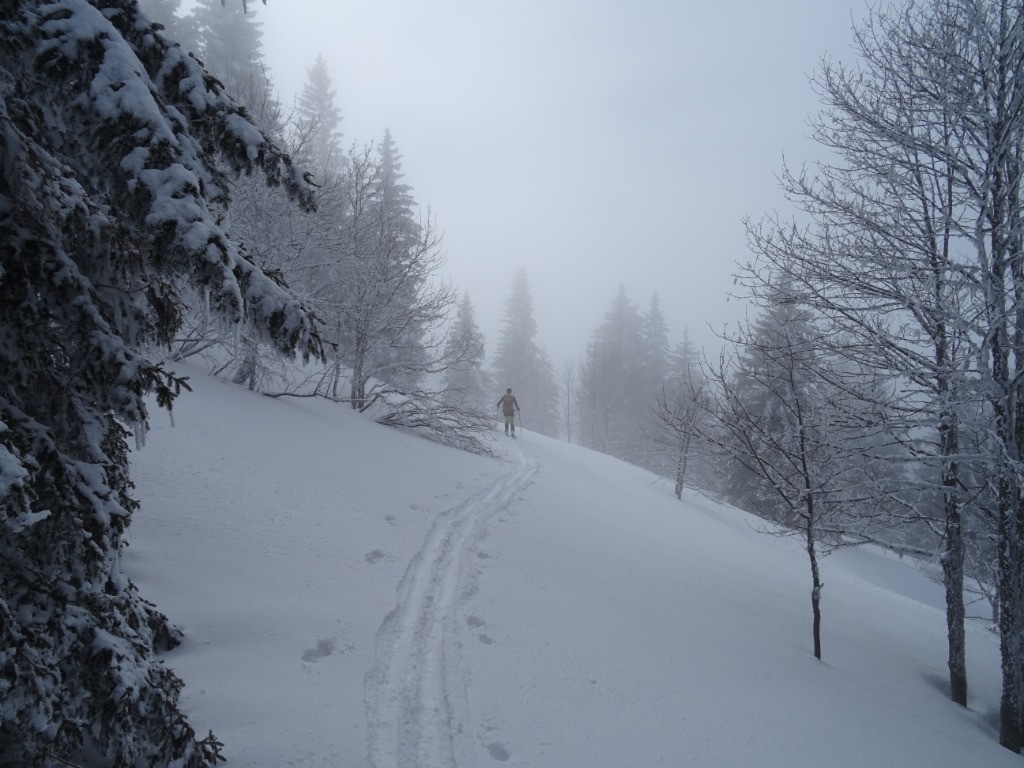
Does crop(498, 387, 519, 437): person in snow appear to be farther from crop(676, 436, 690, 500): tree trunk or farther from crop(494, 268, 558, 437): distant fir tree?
crop(494, 268, 558, 437): distant fir tree

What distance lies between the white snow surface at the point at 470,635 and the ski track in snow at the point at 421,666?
0.07 ft

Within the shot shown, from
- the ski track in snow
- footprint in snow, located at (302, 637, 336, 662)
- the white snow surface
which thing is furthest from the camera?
→ footprint in snow, located at (302, 637, 336, 662)

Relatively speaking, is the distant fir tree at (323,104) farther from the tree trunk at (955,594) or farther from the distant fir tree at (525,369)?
the tree trunk at (955,594)

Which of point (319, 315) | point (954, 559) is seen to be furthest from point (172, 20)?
point (954, 559)

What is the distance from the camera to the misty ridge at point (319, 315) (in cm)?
229

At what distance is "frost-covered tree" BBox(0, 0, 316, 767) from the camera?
2.17m

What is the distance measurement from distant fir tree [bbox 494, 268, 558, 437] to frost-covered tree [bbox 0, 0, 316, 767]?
37550 mm

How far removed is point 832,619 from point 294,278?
1260 cm

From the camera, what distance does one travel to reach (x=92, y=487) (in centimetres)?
245

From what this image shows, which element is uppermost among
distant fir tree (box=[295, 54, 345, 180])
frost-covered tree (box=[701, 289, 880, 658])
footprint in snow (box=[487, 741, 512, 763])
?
distant fir tree (box=[295, 54, 345, 180])

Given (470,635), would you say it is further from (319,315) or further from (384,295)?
(384,295)

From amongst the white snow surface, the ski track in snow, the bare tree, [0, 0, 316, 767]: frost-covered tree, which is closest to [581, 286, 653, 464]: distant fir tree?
the bare tree

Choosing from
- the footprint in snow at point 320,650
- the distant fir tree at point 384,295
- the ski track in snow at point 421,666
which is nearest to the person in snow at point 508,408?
the distant fir tree at point 384,295

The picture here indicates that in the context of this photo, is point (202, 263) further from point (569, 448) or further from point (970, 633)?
point (569, 448)
